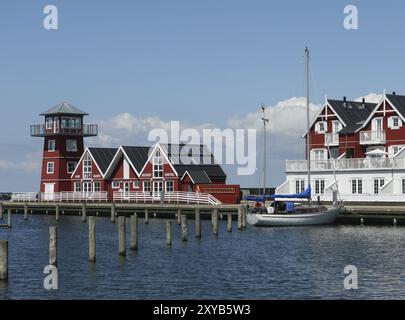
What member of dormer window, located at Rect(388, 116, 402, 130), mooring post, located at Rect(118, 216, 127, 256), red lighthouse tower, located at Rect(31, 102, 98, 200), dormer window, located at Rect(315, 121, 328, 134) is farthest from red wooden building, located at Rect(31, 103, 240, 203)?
mooring post, located at Rect(118, 216, 127, 256)

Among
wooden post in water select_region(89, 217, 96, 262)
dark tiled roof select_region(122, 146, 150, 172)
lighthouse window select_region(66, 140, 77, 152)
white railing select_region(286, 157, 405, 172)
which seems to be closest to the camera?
wooden post in water select_region(89, 217, 96, 262)

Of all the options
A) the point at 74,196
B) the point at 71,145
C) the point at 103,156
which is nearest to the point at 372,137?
the point at 103,156

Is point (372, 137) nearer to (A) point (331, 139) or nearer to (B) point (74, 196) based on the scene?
(A) point (331, 139)

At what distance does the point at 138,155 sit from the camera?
98062 millimetres

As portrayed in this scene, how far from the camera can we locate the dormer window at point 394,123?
8178 cm

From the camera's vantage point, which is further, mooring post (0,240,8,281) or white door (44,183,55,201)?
white door (44,183,55,201)

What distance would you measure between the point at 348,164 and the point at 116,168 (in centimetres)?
3098

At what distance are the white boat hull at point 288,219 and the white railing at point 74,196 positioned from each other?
35480mm

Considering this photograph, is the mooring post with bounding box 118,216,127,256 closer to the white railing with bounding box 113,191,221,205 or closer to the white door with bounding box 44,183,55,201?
the white railing with bounding box 113,191,221,205

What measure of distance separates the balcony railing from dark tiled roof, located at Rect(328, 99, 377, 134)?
1720 millimetres

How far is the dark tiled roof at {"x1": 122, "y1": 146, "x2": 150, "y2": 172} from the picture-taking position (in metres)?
96.1

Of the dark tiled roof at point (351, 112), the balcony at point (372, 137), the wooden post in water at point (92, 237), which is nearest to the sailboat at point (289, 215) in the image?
the balcony at point (372, 137)

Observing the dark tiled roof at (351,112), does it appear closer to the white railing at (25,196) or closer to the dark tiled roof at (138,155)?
the dark tiled roof at (138,155)
